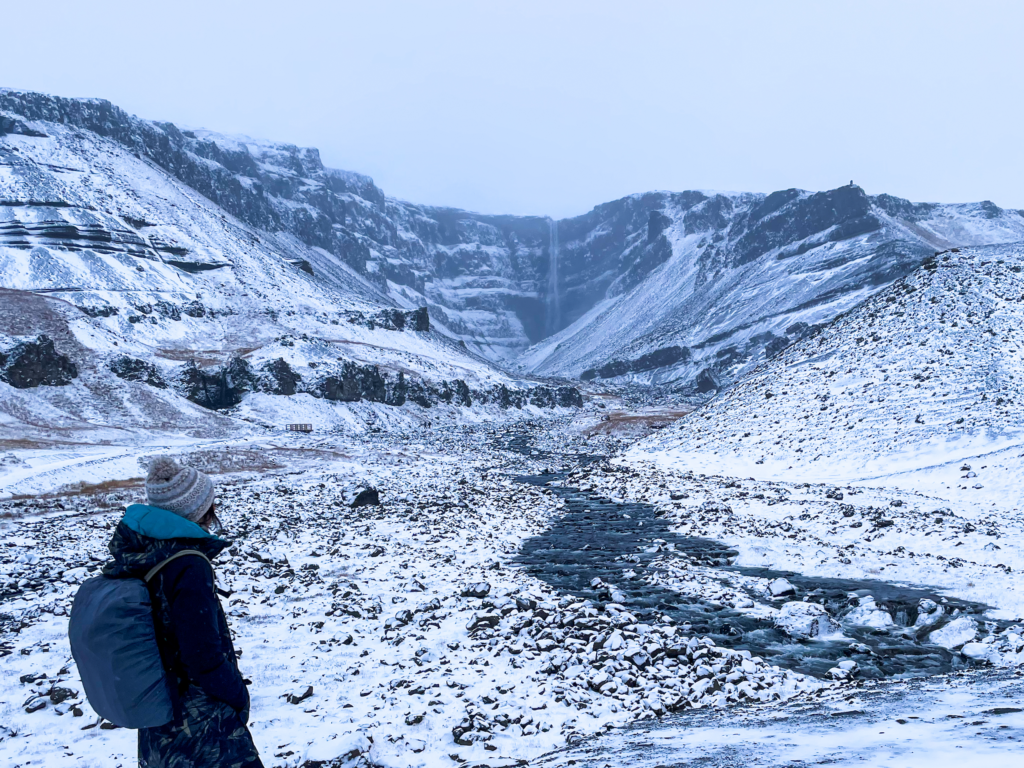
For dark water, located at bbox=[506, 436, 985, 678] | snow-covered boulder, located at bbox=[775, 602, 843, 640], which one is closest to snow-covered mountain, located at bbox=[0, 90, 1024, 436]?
dark water, located at bbox=[506, 436, 985, 678]

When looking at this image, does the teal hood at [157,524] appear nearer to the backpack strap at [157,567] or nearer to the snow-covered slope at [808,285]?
the backpack strap at [157,567]

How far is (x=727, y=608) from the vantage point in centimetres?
1256

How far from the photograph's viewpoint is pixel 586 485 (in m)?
32.4

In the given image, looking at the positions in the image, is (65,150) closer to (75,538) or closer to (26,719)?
(75,538)

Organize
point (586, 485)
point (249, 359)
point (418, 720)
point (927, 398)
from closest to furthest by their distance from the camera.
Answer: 1. point (418, 720)
2. point (927, 398)
3. point (586, 485)
4. point (249, 359)

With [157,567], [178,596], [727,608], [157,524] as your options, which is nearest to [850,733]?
[727,608]

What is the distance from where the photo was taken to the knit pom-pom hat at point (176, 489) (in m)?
4.44

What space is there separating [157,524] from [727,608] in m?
11.3

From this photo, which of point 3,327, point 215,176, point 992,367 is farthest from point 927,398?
point 215,176

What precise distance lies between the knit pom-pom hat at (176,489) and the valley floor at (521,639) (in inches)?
166

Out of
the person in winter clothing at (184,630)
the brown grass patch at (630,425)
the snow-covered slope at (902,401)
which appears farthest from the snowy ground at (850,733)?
the brown grass patch at (630,425)

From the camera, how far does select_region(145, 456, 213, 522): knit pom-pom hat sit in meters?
4.44

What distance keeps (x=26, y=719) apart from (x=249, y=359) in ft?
228

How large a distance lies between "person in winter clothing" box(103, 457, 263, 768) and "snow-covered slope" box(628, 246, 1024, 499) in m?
24.1
